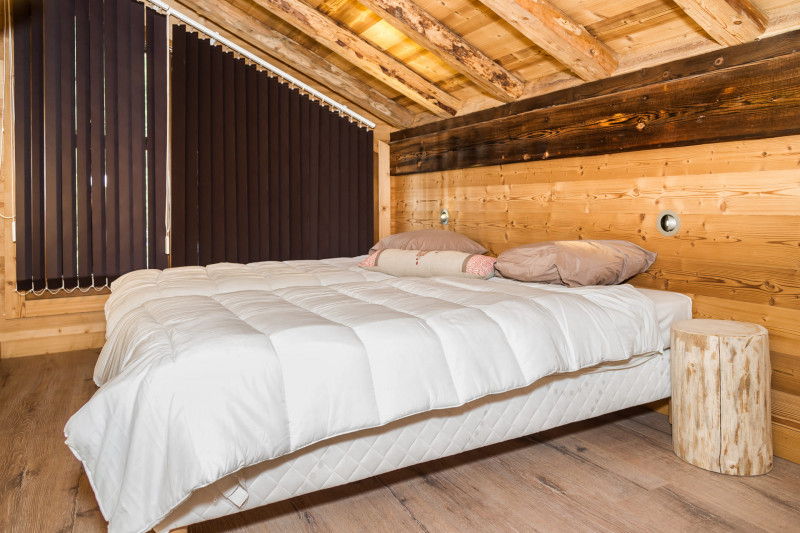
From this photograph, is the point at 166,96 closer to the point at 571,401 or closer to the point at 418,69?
the point at 418,69

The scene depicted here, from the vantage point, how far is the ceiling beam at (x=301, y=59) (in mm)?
3473

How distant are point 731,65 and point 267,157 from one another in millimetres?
2863

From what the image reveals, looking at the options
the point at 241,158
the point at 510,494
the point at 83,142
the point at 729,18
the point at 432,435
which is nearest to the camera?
the point at 432,435

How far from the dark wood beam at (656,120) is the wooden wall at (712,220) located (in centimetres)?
5

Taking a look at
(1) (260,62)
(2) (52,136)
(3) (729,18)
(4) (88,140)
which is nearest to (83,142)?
(4) (88,140)

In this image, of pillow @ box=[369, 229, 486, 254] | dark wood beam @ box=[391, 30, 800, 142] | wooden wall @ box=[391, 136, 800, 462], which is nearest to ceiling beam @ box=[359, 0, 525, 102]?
dark wood beam @ box=[391, 30, 800, 142]

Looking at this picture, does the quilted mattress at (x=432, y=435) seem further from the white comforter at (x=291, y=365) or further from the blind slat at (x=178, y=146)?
the blind slat at (x=178, y=146)

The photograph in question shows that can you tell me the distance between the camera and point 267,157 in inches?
148

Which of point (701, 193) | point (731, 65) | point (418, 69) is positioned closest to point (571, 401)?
point (701, 193)

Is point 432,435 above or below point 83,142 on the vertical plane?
below

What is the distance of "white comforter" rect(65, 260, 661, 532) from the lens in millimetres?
1141

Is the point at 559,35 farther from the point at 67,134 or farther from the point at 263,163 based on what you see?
the point at 67,134

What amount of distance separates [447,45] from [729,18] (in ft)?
4.45

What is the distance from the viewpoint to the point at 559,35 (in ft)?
7.59
